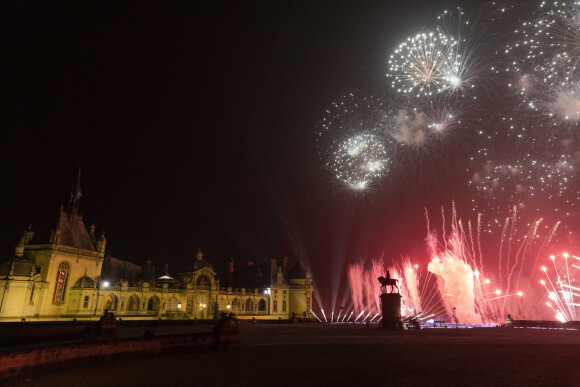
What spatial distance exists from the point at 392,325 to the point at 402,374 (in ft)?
80.9

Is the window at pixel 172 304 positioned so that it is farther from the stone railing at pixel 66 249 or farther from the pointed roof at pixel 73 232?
the pointed roof at pixel 73 232

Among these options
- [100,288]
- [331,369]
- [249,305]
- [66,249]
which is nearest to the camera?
[331,369]

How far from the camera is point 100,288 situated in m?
55.3

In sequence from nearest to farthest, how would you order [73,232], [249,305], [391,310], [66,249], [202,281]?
[391,310]
[66,249]
[73,232]
[202,281]
[249,305]

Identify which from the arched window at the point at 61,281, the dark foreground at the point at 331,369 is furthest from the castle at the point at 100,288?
the dark foreground at the point at 331,369

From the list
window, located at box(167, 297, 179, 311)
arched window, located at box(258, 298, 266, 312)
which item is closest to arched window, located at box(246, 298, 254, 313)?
arched window, located at box(258, 298, 266, 312)

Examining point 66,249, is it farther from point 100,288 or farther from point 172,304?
point 172,304

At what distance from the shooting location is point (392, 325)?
33.8 metres

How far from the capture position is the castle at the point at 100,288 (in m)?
48.3

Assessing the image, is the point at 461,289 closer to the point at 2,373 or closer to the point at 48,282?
the point at 2,373

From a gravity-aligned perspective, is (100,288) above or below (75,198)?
below

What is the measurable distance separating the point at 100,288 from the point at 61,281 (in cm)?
509

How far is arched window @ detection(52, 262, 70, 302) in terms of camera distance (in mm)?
51797

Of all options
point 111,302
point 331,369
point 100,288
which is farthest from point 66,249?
point 331,369
